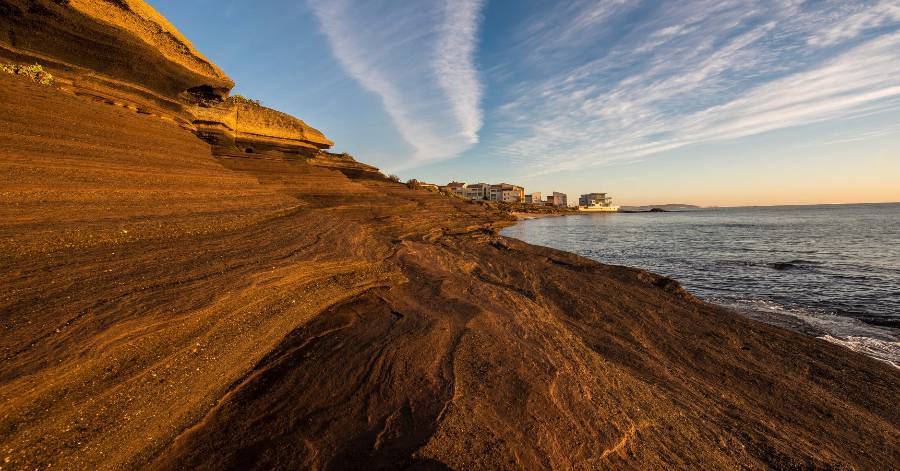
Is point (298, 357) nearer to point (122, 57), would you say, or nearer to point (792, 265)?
point (122, 57)

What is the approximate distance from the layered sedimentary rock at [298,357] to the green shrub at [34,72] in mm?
1429

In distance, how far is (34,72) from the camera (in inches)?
324

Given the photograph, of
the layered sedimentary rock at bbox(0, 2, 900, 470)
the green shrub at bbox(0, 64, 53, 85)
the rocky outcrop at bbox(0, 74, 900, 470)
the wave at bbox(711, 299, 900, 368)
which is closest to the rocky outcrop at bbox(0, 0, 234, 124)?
the green shrub at bbox(0, 64, 53, 85)

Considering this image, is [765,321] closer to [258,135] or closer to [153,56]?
[153,56]

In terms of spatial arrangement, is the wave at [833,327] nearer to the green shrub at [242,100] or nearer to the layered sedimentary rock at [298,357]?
the layered sedimentary rock at [298,357]

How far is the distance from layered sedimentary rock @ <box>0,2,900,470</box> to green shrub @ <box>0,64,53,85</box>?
1.43 metres

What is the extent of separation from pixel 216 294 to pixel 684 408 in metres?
7.06

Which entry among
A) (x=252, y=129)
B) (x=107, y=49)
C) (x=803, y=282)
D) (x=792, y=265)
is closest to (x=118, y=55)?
(x=107, y=49)

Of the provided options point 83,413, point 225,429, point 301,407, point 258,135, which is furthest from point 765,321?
point 258,135

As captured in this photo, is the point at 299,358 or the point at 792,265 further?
the point at 792,265

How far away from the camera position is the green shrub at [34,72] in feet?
26.1

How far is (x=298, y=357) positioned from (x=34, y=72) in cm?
1020

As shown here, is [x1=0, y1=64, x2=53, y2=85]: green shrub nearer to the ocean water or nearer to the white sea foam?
the white sea foam

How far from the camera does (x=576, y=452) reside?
368 centimetres
